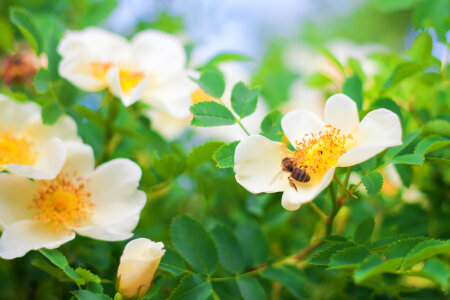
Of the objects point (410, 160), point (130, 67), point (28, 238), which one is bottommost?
point (28, 238)

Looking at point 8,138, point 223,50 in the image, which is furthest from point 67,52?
point 223,50

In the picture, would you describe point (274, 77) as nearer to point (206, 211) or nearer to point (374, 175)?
point (206, 211)

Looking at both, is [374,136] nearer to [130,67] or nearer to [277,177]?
[277,177]

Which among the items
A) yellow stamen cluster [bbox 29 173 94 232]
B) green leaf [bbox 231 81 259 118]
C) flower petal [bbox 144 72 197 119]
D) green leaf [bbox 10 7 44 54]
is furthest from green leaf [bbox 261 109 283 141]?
green leaf [bbox 10 7 44 54]

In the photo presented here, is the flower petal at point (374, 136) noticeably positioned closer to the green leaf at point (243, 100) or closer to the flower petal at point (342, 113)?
the flower petal at point (342, 113)

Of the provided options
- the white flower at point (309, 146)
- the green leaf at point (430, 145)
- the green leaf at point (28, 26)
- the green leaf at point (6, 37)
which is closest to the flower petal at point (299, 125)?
the white flower at point (309, 146)

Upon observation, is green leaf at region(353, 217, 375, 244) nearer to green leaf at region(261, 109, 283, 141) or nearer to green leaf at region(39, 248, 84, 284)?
green leaf at region(261, 109, 283, 141)

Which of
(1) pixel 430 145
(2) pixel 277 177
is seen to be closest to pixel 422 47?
(1) pixel 430 145
